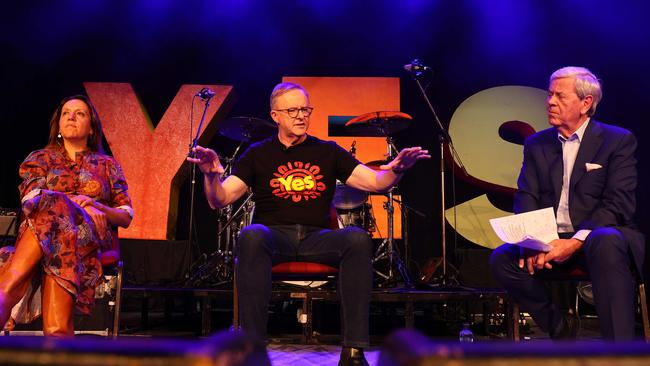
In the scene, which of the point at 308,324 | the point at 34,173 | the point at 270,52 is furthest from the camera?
the point at 270,52

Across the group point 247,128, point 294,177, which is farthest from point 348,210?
point 294,177

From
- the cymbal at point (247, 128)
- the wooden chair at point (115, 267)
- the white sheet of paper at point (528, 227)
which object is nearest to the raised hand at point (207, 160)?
the wooden chair at point (115, 267)

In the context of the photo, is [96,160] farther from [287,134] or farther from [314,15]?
[314,15]

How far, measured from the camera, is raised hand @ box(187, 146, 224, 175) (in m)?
2.45

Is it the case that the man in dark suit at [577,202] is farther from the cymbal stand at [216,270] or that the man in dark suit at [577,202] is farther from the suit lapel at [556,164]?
the cymbal stand at [216,270]

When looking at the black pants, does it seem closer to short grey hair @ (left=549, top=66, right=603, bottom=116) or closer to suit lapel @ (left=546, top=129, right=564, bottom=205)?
suit lapel @ (left=546, top=129, right=564, bottom=205)

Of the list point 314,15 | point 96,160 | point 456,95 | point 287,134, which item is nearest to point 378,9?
point 314,15

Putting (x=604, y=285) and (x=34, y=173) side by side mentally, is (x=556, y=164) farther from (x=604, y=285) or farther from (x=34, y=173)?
(x=34, y=173)

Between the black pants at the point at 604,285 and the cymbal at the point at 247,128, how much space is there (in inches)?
109

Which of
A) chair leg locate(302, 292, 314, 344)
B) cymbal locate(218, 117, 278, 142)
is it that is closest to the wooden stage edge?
chair leg locate(302, 292, 314, 344)

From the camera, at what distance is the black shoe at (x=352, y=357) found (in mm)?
2262

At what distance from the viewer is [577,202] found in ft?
8.83

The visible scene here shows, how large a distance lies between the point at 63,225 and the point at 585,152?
242cm

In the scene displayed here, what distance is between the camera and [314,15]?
5.64 metres
